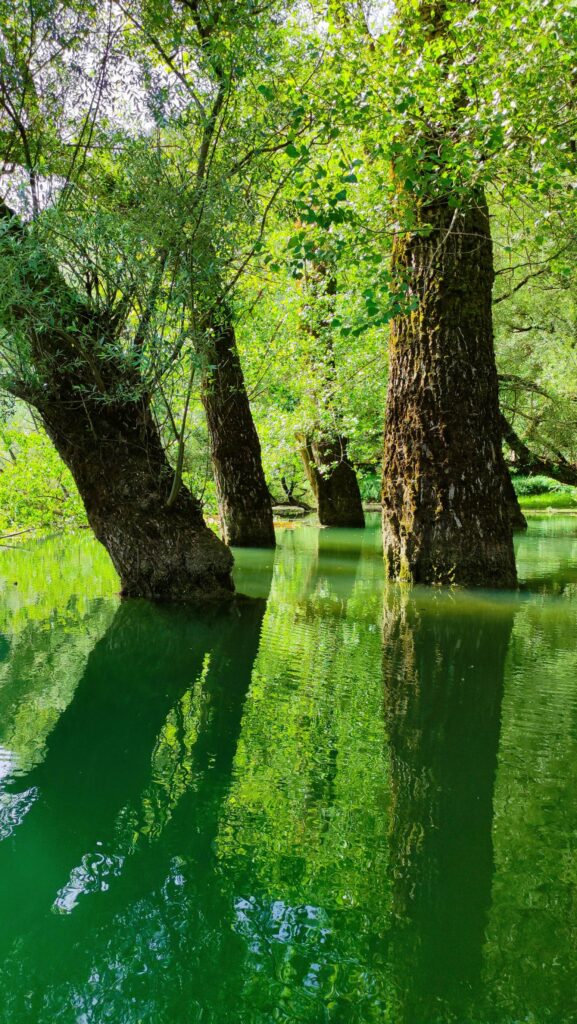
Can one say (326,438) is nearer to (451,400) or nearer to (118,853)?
(451,400)

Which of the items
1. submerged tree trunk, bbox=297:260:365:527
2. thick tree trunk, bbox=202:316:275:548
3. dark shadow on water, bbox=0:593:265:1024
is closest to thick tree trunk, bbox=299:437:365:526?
submerged tree trunk, bbox=297:260:365:527

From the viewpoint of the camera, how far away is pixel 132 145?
6125 millimetres

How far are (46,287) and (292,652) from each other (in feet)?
11.9

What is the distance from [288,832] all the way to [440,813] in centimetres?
59

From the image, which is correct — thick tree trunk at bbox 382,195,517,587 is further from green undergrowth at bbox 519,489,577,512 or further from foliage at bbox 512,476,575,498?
foliage at bbox 512,476,575,498

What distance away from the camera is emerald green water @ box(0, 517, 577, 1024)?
177 cm

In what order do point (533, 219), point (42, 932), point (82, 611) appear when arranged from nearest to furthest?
point (42, 932)
point (82, 611)
point (533, 219)

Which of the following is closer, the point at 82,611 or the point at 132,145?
the point at 132,145

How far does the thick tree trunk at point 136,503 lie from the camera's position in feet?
23.2

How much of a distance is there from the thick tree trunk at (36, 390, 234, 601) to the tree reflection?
99.4 inches

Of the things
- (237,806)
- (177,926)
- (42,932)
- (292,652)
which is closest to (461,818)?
(237,806)

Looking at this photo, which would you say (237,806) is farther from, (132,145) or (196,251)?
(132,145)

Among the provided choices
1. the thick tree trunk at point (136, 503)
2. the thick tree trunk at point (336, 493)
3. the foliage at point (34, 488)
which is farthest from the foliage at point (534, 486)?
the thick tree trunk at point (136, 503)

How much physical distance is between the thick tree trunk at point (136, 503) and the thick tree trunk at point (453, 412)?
243 centimetres
